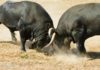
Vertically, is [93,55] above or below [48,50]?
below

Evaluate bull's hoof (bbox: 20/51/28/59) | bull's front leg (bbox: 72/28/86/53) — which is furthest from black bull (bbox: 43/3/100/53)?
bull's hoof (bbox: 20/51/28/59)

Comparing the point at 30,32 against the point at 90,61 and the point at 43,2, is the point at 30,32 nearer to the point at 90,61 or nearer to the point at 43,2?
Answer: the point at 90,61

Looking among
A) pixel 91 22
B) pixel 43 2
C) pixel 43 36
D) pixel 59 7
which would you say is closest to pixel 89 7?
pixel 91 22

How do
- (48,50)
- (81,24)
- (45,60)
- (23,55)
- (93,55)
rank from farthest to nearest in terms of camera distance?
(48,50) < (93,55) < (81,24) < (23,55) < (45,60)

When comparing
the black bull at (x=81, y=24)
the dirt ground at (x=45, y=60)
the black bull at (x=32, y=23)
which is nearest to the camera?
the dirt ground at (x=45, y=60)

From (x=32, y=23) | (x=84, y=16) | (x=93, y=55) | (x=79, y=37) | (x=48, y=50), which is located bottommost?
(x=93, y=55)

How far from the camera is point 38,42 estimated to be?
54.4 ft

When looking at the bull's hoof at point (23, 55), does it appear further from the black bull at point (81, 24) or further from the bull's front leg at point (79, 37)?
the bull's front leg at point (79, 37)

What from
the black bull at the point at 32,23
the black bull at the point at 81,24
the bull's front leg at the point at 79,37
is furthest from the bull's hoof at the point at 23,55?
the bull's front leg at the point at 79,37

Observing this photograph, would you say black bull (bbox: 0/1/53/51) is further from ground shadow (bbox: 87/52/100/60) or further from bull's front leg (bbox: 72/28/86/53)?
ground shadow (bbox: 87/52/100/60)

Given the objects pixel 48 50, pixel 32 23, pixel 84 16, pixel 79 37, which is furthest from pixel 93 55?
pixel 32 23

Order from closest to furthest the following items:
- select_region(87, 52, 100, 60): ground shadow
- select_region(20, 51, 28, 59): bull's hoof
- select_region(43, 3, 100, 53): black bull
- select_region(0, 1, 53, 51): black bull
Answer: select_region(20, 51, 28, 59): bull's hoof, select_region(43, 3, 100, 53): black bull, select_region(87, 52, 100, 60): ground shadow, select_region(0, 1, 53, 51): black bull

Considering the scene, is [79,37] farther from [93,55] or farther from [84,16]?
[93,55]

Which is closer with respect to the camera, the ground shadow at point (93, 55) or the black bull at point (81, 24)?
the black bull at point (81, 24)
